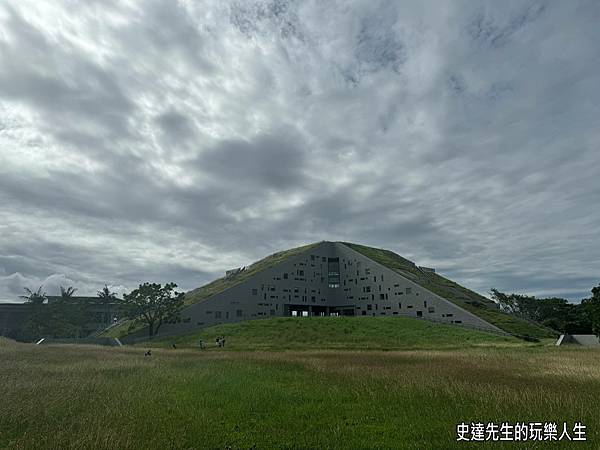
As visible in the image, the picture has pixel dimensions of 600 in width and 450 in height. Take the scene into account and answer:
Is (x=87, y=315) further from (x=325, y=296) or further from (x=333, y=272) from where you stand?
(x=333, y=272)

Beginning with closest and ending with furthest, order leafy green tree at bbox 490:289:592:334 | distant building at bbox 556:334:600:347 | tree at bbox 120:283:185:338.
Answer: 1. distant building at bbox 556:334:600:347
2. tree at bbox 120:283:185:338
3. leafy green tree at bbox 490:289:592:334

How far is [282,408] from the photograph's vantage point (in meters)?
12.8

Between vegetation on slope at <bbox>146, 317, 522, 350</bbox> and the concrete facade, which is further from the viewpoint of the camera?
the concrete facade

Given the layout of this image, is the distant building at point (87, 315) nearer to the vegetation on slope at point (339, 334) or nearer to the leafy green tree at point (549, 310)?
the vegetation on slope at point (339, 334)

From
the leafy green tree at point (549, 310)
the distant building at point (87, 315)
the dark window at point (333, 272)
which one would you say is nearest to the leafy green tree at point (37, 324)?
the distant building at point (87, 315)

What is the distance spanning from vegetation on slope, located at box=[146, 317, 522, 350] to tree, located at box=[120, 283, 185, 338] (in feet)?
22.6

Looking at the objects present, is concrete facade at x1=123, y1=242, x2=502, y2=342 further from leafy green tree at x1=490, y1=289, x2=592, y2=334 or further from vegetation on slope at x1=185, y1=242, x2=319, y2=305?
leafy green tree at x1=490, y1=289, x2=592, y2=334

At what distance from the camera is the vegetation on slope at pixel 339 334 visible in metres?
64.8

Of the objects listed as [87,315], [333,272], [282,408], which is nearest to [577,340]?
[282,408]

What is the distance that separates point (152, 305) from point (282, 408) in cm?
7447

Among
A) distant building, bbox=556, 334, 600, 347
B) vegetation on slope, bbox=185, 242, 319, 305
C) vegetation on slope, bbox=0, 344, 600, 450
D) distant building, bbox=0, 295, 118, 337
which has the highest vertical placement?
vegetation on slope, bbox=185, 242, 319, 305

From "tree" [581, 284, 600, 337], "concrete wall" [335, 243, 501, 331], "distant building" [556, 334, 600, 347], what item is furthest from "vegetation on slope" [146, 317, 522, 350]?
"tree" [581, 284, 600, 337]

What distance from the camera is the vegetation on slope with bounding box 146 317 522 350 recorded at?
64.8 meters

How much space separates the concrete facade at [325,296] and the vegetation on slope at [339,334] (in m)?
8.85
